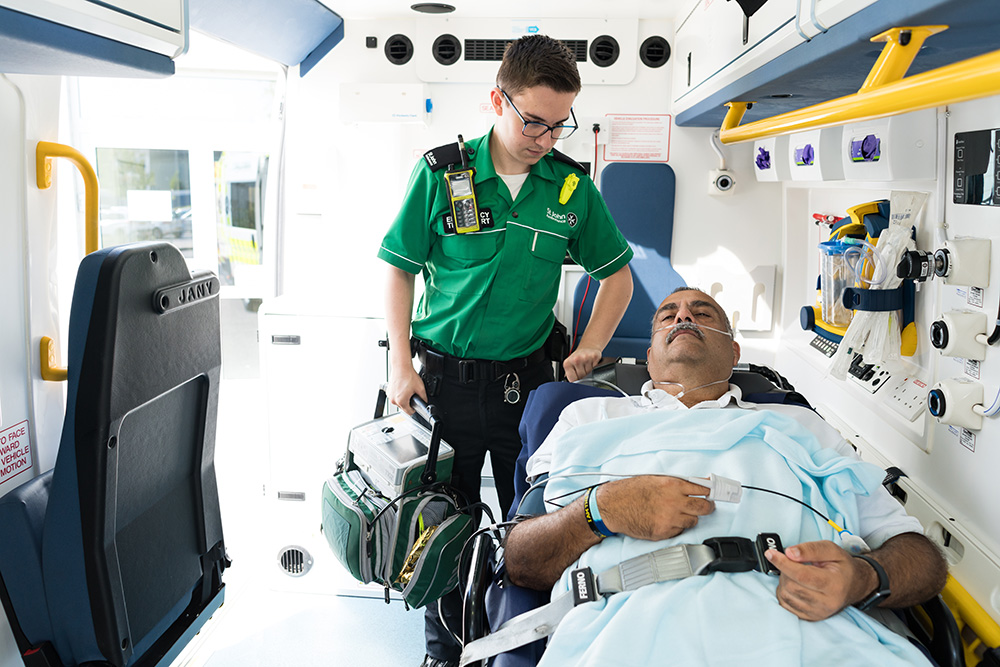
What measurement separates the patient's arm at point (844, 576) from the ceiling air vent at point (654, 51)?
2484mm

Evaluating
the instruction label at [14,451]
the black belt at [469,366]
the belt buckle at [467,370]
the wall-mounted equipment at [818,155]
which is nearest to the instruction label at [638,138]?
the wall-mounted equipment at [818,155]

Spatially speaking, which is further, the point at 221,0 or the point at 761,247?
the point at 761,247

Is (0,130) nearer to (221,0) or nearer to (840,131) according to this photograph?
(221,0)

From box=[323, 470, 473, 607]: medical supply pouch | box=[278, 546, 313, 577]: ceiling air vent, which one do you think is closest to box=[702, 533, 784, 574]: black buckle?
box=[323, 470, 473, 607]: medical supply pouch

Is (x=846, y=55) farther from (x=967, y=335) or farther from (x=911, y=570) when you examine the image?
(x=911, y=570)

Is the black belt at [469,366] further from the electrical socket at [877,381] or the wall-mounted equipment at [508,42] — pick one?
the wall-mounted equipment at [508,42]

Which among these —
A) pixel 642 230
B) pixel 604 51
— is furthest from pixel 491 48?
pixel 642 230

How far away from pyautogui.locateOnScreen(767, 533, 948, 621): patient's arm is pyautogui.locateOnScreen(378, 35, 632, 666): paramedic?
1.02 meters

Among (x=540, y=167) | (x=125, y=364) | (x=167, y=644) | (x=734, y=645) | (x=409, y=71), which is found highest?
(x=409, y=71)

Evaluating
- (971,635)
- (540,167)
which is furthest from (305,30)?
(971,635)

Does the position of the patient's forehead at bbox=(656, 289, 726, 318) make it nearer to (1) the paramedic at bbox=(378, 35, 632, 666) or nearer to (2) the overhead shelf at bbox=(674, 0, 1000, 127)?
(1) the paramedic at bbox=(378, 35, 632, 666)

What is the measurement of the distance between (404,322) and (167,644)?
1.17 meters

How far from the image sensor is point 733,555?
1.43 metres

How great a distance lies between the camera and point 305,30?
10.4ft
